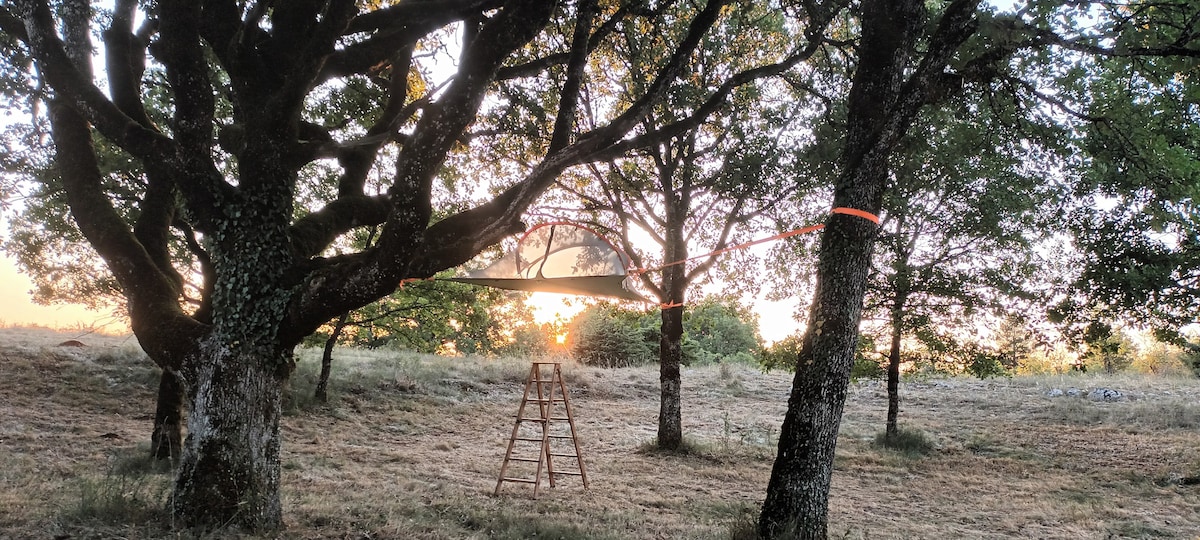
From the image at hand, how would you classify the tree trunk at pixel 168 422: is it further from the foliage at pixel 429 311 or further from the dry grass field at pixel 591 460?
the foliage at pixel 429 311

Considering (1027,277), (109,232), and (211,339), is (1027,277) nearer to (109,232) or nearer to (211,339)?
(211,339)

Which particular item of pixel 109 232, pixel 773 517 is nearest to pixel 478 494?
pixel 773 517

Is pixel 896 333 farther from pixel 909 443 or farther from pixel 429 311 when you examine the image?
pixel 429 311

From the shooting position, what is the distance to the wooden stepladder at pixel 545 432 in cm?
700

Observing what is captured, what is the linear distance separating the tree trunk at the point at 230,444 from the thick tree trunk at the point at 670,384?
7.02m

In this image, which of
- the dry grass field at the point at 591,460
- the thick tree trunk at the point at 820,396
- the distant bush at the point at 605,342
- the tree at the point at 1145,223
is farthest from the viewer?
the distant bush at the point at 605,342

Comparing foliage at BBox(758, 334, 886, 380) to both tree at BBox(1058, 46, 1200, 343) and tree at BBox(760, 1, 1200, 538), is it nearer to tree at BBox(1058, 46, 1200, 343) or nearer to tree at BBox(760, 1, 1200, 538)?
tree at BBox(1058, 46, 1200, 343)

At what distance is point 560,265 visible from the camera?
727cm

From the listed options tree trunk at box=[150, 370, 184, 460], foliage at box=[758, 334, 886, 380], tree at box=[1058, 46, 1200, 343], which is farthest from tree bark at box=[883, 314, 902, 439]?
tree trunk at box=[150, 370, 184, 460]

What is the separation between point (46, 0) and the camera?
15.8 ft

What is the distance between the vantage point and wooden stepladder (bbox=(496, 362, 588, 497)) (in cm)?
700

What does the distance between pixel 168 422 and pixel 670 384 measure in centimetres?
725

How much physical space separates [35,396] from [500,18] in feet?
35.8

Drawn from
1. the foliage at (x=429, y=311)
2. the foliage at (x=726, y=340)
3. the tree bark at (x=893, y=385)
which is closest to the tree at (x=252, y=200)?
the foliage at (x=429, y=311)
